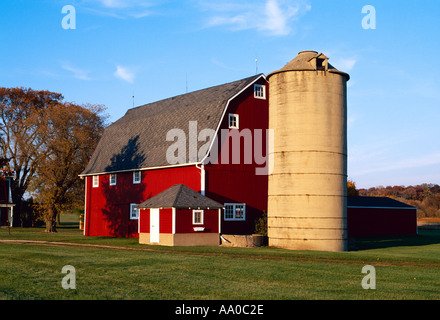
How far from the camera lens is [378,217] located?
159 ft

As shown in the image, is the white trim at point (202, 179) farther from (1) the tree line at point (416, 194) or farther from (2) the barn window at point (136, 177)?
(1) the tree line at point (416, 194)

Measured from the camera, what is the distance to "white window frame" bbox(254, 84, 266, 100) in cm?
3512

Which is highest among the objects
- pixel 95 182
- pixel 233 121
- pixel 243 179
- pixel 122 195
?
pixel 233 121

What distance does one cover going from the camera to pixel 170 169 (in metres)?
35.0

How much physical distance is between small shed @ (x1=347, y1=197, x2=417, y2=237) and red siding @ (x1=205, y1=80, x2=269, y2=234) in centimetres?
1473

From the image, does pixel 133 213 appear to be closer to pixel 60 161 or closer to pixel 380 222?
pixel 60 161

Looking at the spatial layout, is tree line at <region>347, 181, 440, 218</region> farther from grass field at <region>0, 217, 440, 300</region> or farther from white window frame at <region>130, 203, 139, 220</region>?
grass field at <region>0, 217, 440, 300</region>

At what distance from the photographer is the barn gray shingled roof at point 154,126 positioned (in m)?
34.7

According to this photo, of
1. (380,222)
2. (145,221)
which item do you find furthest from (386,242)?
(145,221)

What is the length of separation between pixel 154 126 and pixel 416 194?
3685 inches

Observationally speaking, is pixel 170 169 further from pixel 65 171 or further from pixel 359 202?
pixel 359 202
